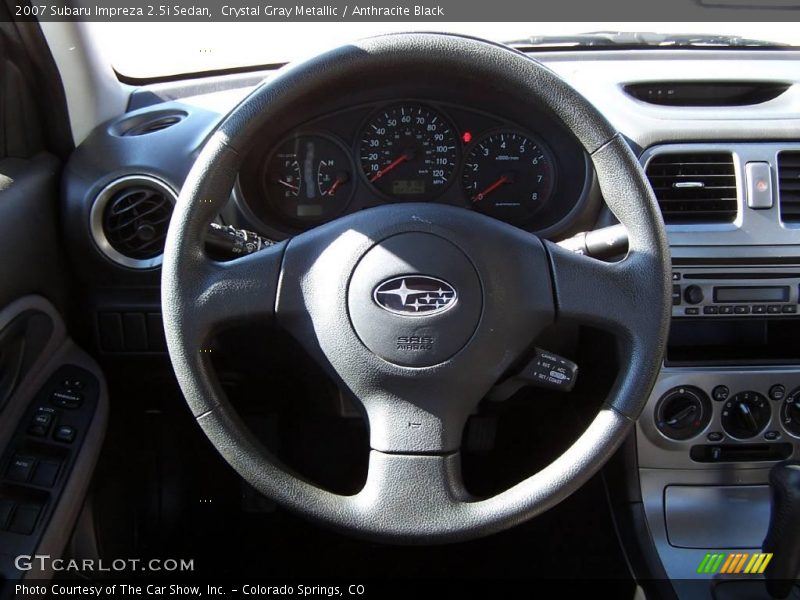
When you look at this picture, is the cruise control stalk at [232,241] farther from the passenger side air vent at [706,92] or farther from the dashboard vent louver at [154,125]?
the passenger side air vent at [706,92]

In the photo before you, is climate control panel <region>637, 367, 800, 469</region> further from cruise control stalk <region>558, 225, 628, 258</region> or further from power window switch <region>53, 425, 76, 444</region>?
power window switch <region>53, 425, 76, 444</region>

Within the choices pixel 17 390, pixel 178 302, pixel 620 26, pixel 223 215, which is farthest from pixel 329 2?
pixel 17 390

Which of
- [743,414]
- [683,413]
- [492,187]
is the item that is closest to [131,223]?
[492,187]

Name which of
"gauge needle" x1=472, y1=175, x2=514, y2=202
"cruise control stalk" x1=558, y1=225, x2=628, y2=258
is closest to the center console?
"gauge needle" x1=472, y1=175, x2=514, y2=202

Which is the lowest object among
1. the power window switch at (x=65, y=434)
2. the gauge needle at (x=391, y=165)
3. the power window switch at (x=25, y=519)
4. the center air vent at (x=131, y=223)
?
the power window switch at (x=25, y=519)

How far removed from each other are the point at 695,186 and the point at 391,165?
0.68 meters

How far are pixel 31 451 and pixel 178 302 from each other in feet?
2.26

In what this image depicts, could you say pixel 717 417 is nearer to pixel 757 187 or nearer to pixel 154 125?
pixel 757 187

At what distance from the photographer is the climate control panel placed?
6.02ft

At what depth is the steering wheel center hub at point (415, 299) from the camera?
1.31 m

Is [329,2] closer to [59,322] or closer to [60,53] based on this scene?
[60,53]

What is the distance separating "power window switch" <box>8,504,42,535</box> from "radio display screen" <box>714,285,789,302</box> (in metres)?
1.53

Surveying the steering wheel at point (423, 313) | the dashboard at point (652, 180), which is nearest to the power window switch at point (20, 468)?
the dashboard at point (652, 180)

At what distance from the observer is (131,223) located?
1820 millimetres
